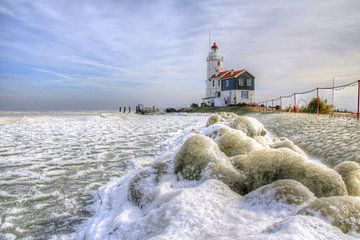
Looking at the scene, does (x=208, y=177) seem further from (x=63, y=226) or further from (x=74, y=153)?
(x=74, y=153)

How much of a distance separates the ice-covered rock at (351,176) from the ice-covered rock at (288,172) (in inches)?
10.6

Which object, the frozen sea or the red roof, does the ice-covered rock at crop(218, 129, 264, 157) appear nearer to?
the frozen sea

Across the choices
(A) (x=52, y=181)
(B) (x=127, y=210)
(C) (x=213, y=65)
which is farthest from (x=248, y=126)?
(C) (x=213, y=65)

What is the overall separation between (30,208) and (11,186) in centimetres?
134

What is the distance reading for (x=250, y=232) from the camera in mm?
2293

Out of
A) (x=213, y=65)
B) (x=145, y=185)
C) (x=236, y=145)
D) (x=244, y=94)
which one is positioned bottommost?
(x=145, y=185)

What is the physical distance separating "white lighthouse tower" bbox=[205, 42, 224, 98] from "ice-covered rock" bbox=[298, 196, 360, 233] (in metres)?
62.9

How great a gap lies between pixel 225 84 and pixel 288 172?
58.1 metres

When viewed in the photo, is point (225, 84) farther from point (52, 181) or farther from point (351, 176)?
point (351, 176)

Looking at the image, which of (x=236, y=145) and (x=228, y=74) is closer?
(x=236, y=145)

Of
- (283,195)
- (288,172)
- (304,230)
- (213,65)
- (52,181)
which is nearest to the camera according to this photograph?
(304,230)

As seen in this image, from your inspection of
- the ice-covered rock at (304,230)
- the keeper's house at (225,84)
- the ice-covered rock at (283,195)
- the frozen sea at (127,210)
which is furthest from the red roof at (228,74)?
the ice-covered rock at (304,230)

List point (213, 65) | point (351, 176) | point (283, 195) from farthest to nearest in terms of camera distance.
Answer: point (213, 65) < point (351, 176) < point (283, 195)

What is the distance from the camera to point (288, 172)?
3412 mm
